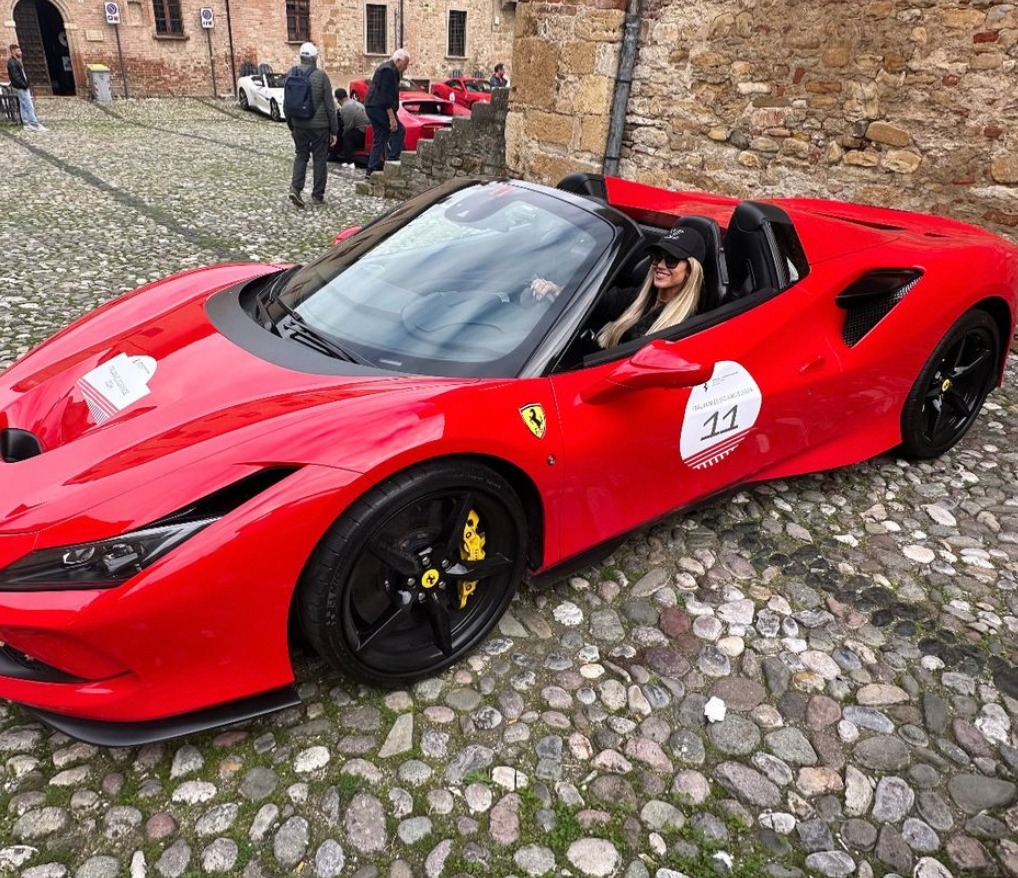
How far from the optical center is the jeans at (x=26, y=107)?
14.7 m

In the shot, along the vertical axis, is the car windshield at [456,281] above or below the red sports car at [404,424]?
above

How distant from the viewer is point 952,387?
3.57m

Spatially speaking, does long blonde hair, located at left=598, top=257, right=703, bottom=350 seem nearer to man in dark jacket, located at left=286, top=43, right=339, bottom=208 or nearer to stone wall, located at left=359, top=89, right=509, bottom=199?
stone wall, located at left=359, top=89, right=509, bottom=199

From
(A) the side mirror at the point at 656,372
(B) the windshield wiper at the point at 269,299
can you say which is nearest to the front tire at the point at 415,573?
(A) the side mirror at the point at 656,372

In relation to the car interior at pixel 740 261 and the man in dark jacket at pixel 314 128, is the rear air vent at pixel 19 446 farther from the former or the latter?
the man in dark jacket at pixel 314 128

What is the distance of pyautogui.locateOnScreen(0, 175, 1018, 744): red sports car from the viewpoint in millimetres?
1695

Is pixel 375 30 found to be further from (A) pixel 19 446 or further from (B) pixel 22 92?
(A) pixel 19 446

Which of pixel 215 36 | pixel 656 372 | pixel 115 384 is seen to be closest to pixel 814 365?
pixel 656 372

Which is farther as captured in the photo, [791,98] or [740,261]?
[791,98]

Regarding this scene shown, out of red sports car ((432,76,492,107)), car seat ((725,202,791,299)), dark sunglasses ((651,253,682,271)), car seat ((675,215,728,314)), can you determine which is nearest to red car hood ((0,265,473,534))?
dark sunglasses ((651,253,682,271))

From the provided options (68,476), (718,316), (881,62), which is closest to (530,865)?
(68,476)

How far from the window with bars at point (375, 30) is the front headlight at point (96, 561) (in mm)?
31428

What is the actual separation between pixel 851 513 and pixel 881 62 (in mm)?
3913

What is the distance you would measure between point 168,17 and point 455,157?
21.1 meters
